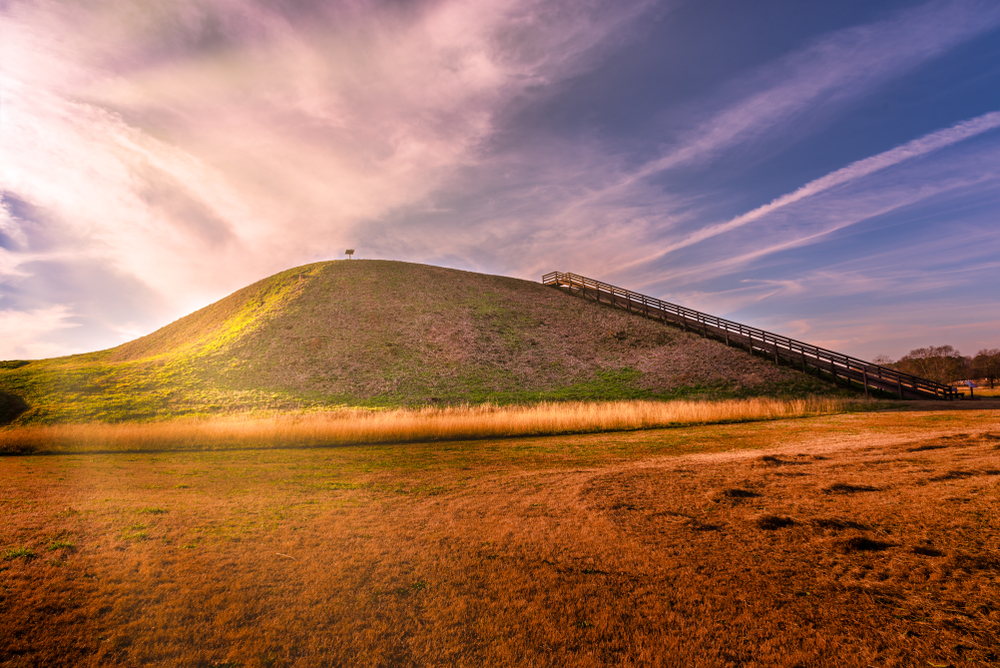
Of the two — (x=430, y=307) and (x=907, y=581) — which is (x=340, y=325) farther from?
(x=907, y=581)

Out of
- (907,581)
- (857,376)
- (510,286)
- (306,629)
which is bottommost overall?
(306,629)

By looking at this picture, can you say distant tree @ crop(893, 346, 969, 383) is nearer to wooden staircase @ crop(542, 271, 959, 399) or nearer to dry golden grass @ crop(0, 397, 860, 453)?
wooden staircase @ crop(542, 271, 959, 399)

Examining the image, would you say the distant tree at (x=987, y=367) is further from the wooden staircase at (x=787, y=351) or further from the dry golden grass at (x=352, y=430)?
the dry golden grass at (x=352, y=430)

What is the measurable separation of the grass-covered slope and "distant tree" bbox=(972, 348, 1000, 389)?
29.9m

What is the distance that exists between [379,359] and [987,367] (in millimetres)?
64750

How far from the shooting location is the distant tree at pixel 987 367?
46.4 meters

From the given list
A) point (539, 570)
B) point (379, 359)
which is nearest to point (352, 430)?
point (539, 570)

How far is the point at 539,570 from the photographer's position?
→ 490cm

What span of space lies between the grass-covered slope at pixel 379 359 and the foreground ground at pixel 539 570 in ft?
93.2

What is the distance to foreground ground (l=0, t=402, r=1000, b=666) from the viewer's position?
3574 millimetres

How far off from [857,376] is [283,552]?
1508 inches

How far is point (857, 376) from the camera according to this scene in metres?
31.2

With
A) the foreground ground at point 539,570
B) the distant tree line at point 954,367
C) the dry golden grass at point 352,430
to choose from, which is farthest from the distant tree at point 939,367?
the foreground ground at point 539,570

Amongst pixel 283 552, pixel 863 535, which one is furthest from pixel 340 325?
pixel 863 535
